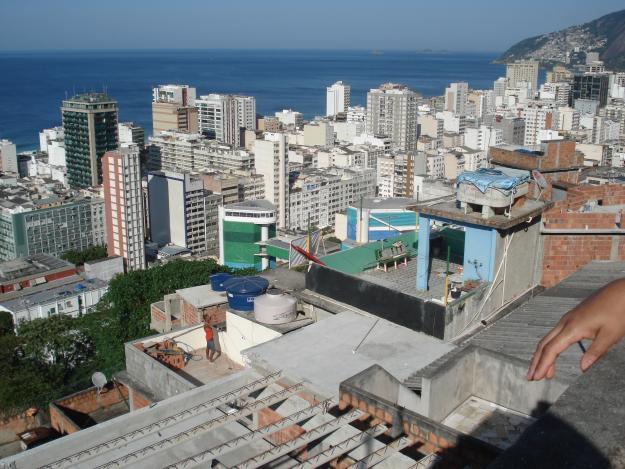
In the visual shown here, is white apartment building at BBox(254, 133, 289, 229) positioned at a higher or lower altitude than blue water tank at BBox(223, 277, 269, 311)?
lower

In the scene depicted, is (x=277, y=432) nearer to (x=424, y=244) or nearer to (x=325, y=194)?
(x=424, y=244)

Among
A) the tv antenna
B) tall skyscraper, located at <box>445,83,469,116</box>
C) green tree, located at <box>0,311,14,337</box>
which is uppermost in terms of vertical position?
the tv antenna

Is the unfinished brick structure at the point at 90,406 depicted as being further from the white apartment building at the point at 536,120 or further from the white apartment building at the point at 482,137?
the white apartment building at the point at 536,120

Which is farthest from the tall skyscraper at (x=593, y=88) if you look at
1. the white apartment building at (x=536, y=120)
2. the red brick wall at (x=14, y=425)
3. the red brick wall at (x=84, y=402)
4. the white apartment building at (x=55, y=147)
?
the red brick wall at (x=84, y=402)

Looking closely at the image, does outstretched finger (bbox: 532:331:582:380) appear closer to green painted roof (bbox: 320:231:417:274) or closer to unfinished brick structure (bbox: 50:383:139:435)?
green painted roof (bbox: 320:231:417:274)

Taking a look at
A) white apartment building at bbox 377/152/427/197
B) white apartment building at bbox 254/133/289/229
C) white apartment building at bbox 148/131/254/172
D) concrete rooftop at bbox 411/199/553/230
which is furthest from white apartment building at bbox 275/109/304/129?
concrete rooftop at bbox 411/199/553/230

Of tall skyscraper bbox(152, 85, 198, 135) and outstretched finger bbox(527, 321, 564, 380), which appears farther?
tall skyscraper bbox(152, 85, 198, 135)
